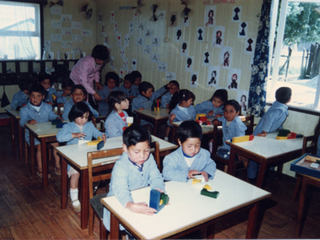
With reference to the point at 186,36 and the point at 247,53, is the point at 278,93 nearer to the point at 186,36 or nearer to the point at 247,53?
the point at 247,53

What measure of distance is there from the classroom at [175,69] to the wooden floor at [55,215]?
0.01 metres

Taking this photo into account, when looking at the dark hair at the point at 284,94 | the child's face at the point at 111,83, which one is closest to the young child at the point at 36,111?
the child's face at the point at 111,83

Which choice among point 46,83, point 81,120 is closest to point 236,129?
point 81,120

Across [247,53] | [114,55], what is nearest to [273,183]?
[247,53]

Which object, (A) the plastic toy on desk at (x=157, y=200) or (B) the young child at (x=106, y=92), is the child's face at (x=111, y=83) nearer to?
(B) the young child at (x=106, y=92)

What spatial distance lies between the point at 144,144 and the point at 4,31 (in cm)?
540

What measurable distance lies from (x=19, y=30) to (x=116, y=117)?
4.16 meters

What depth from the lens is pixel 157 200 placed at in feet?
5.23

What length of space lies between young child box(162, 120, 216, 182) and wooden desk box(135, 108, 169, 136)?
193cm

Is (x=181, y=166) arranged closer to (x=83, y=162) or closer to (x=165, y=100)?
(x=83, y=162)

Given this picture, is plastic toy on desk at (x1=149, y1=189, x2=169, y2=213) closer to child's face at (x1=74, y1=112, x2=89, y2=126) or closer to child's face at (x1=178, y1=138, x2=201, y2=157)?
child's face at (x1=178, y1=138, x2=201, y2=157)

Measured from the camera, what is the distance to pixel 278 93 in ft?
12.1

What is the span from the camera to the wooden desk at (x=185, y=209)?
1.50m

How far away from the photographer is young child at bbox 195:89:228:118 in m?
4.28
